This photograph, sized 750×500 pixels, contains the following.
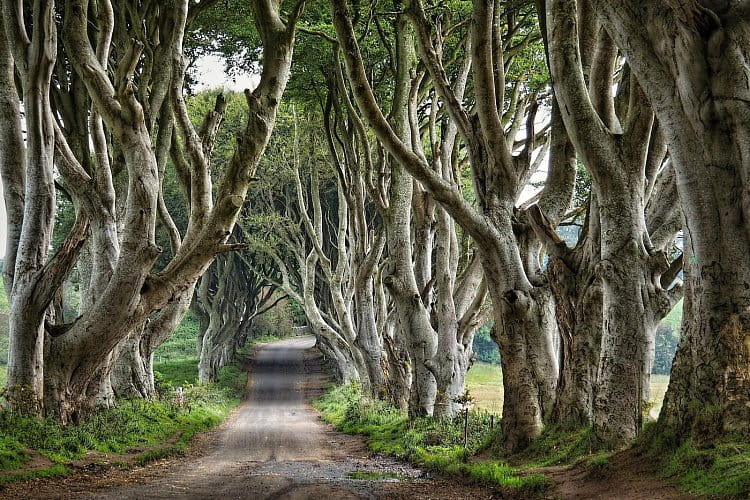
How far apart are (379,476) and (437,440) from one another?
297cm

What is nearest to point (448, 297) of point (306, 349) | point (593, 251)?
point (593, 251)

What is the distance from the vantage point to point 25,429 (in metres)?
9.89

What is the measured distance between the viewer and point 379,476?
9.95 m

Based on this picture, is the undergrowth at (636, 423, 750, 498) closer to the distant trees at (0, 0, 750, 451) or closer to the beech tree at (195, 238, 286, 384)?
the distant trees at (0, 0, 750, 451)

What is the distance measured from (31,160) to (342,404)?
15.9 meters

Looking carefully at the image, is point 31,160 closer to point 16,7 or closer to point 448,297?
point 16,7

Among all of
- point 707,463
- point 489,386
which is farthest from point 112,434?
A: point 489,386

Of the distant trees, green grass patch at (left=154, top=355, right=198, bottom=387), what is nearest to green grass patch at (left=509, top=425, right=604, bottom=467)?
the distant trees

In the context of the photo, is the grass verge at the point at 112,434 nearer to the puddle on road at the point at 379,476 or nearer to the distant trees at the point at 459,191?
the distant trees at the point at 459,191

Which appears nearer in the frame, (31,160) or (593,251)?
(593,251)

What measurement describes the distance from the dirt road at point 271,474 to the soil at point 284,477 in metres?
0.01

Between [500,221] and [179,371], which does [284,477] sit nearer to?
[500,221]

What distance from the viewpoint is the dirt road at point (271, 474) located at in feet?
25.6

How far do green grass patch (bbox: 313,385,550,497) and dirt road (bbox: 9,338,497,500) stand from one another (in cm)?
30
